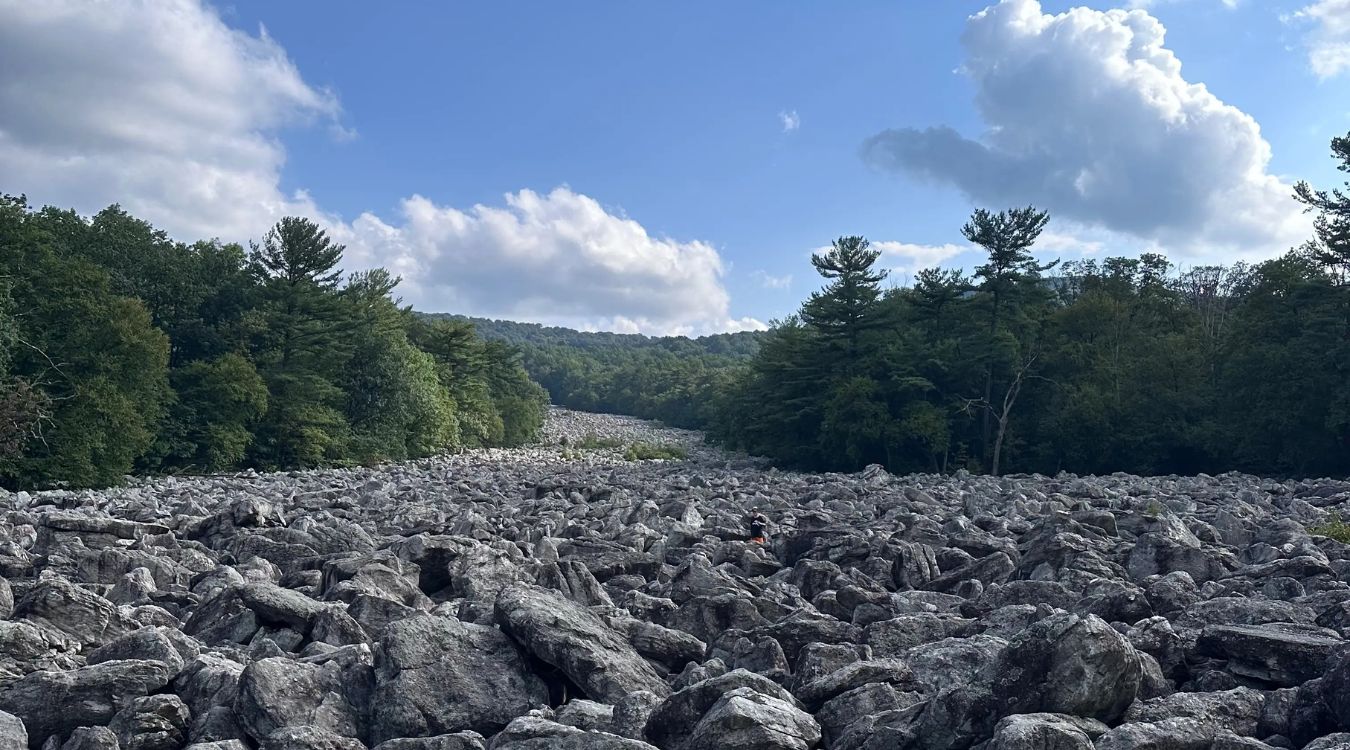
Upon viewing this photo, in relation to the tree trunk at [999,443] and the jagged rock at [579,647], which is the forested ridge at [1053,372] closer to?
the tree trunk at [999,443]

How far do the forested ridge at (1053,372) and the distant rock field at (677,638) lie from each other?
76.7 feet

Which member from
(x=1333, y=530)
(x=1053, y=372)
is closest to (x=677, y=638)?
(x=1333, y=530)

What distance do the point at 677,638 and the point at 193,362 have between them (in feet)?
131

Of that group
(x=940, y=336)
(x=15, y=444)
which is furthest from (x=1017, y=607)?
(x=940, y=336)

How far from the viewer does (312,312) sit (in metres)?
48.4

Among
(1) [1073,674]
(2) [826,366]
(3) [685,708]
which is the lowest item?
(3) [685,708]

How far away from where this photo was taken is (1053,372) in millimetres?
45406

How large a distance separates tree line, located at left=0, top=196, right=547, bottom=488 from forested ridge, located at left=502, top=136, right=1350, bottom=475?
68.4 ft

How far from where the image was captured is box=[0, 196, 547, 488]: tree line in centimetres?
3203

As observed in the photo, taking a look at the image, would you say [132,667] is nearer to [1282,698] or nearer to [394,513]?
[1282,698]

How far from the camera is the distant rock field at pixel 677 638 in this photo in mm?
5328

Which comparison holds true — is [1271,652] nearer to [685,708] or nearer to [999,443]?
[685,708]

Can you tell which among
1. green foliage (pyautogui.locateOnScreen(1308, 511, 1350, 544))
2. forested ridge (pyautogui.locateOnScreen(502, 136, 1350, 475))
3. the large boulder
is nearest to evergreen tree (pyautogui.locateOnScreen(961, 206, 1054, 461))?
forested ridge (pyautogui.locateOnScreen(502, 136, 1350, 475))

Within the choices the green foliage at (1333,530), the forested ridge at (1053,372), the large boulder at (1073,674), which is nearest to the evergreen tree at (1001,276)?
the forested ridge at (1053,372)
